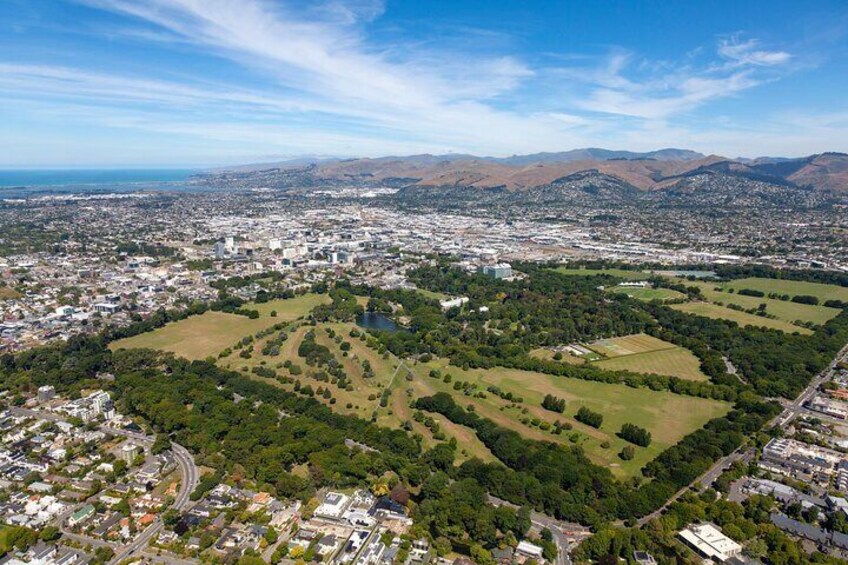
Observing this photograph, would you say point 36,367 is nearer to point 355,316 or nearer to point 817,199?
point 355,316

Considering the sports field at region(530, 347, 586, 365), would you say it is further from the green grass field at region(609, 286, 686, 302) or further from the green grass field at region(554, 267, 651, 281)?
the green grass field at region(554, 267, 651, 281)

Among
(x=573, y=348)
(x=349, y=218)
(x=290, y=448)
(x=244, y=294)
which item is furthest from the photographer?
(x=349, y=218)

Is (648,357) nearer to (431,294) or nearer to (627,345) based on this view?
(627,345)

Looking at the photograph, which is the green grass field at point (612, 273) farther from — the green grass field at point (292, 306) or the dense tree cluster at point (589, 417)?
the dense tree cluster at point (589, 417)

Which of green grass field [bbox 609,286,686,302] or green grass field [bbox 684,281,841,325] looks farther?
green grass field [bbox 609,286,686,302]

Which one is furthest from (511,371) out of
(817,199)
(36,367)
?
(817,199)

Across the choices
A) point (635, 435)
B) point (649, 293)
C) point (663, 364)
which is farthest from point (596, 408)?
point (649, 293)

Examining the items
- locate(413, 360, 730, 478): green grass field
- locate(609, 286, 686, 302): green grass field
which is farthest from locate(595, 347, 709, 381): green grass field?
locate(609, 286, 686, 302): green grass field
